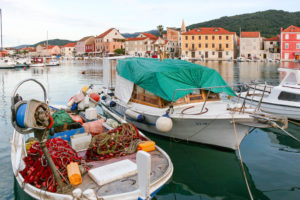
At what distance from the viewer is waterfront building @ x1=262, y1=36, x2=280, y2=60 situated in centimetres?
8119

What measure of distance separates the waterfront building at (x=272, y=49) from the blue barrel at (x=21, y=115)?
86.8 meters

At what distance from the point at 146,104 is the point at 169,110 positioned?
1785 mm

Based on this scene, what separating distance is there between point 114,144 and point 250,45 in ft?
286

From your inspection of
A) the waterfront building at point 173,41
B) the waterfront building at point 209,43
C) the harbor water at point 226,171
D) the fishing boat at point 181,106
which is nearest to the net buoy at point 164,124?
the fishing boat at point 181,106

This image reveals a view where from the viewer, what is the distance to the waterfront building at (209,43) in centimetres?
8306

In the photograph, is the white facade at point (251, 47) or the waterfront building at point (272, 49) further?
the white facade at point (251, 47)

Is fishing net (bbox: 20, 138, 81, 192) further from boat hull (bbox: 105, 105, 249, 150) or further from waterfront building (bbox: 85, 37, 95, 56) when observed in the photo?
waterfront building (bbox: 85, 37, 95, 56)

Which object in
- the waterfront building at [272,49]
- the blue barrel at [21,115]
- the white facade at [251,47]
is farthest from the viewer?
the white facade at [251,47]

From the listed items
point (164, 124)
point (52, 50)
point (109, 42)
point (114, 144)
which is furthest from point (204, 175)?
point (52, 50)

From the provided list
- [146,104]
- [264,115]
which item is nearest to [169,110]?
[146,104]

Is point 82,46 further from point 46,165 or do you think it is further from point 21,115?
point 21,115

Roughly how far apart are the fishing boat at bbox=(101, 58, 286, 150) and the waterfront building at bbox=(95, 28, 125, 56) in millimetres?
108712

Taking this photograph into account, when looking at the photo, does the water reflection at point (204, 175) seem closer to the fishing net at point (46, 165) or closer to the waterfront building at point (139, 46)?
the fishing net at point (46, 165)

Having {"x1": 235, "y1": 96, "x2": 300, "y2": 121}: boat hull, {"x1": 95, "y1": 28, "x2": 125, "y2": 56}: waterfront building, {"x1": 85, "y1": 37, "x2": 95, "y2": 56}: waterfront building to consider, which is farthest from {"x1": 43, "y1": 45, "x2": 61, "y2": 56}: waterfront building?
{"x1": 235, "y1": 96, "x2": 300, "y2": 121}: boat hull
